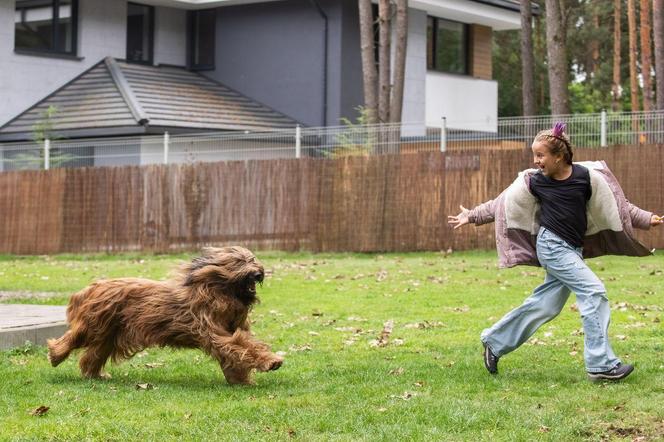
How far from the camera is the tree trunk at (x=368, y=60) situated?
2766 centimetres

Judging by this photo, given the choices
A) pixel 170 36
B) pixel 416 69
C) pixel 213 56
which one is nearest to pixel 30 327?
pixel 213 56

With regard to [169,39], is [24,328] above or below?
below

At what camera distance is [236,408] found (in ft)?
25.0

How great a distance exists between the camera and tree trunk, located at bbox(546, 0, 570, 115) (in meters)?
24.6

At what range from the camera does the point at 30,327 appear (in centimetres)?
1056

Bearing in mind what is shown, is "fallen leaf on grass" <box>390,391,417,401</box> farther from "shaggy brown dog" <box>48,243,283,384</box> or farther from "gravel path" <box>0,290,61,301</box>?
"gravel path" <box>0,290,61,301</box>

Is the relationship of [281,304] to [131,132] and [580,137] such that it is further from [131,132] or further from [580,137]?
[131,132]

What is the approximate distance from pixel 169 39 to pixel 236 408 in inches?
1054

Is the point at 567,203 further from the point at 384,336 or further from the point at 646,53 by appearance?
the point at 646,53

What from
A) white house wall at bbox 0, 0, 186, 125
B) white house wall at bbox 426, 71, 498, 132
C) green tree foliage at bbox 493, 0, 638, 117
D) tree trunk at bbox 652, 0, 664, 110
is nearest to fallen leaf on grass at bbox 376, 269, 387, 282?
tree trunk at bbox 652, 0, 664, 110

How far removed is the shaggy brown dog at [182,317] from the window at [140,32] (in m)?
24.8

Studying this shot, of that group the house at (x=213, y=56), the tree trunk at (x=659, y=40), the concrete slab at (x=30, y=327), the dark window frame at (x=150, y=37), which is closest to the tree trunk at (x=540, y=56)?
the house at (x=213, y=56)

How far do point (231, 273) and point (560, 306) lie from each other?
240cm

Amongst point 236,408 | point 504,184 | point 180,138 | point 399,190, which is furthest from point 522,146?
point 236,408
